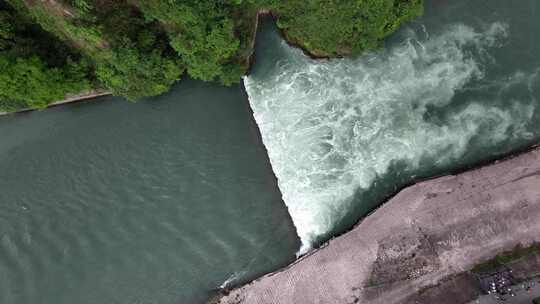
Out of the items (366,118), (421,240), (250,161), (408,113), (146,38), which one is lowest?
(421,240)

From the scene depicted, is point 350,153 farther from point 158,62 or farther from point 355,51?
point 158,62

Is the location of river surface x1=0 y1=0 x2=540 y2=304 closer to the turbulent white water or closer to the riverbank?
the turbulent white water

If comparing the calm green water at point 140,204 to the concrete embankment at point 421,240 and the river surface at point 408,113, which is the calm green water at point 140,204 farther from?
the concrete embankment at point 421,240

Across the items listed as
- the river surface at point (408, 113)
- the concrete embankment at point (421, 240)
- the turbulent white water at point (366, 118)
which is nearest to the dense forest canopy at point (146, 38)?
the turbulent white water at point (366, 118)

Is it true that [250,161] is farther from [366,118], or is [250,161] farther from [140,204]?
[366,118]

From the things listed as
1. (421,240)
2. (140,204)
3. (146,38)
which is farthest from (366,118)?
(140,204)

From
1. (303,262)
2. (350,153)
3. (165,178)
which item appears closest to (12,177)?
(165,178)

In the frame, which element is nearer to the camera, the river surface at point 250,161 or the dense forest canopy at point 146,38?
the dense forest canopy at point 146,38
